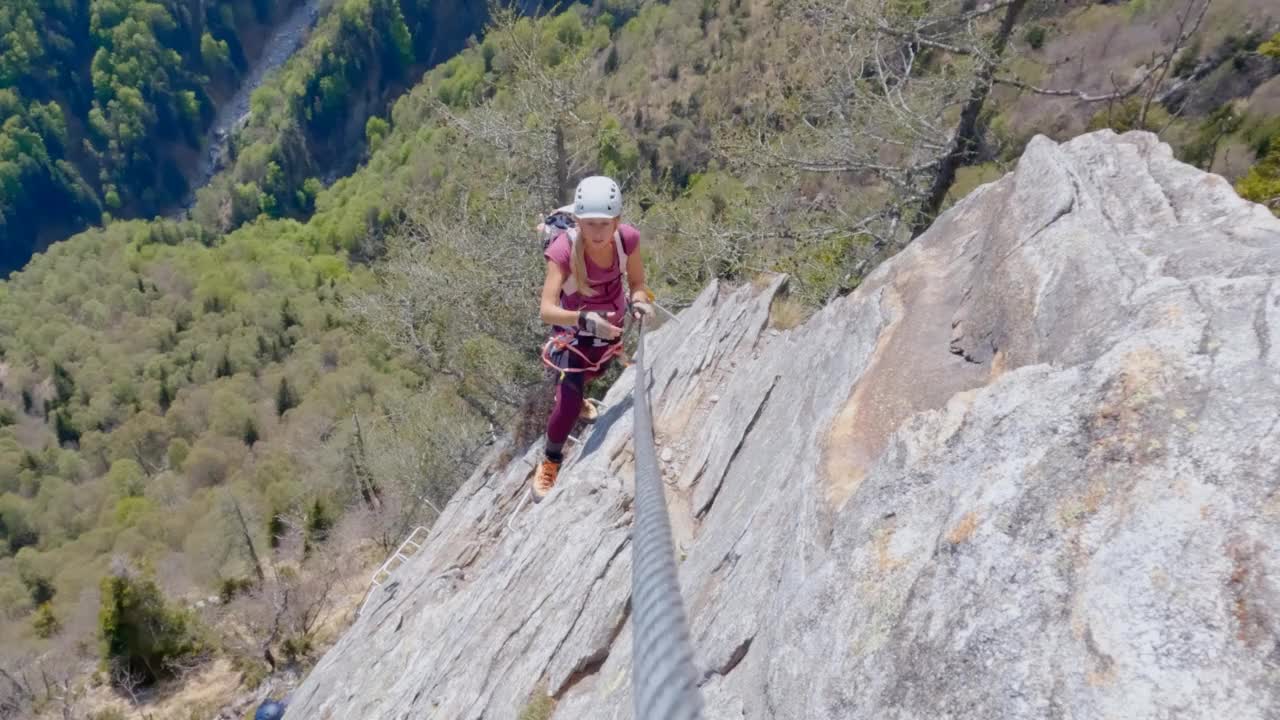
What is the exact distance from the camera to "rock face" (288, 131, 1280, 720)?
1.99m

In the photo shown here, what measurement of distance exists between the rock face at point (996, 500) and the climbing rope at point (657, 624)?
1.96 feet

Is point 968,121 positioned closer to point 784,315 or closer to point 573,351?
point 784,315

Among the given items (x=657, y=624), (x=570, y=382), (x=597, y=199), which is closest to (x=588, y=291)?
(x=597, y=199)

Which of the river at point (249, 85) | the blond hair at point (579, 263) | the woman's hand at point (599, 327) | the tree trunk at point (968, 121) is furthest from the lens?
the river at point (249, 85)

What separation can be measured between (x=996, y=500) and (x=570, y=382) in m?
5.08

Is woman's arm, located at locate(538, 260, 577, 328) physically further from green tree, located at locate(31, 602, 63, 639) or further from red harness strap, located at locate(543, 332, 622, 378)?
green tree, located at locate(31, 602, 63, 639)

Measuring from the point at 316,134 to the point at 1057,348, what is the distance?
127 meters

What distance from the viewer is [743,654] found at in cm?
363

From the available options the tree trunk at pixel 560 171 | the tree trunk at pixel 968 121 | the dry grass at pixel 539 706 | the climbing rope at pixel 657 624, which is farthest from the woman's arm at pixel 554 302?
the tree trunk at pixel 560 171

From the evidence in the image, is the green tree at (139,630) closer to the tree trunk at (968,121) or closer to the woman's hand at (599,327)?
the woman's hand at (599,327)

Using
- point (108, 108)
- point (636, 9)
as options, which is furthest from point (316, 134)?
point (636, 9)

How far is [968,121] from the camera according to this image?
1103 cm

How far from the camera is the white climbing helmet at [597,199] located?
547 centimetres

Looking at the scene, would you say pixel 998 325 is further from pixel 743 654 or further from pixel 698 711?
pixel 698 711
